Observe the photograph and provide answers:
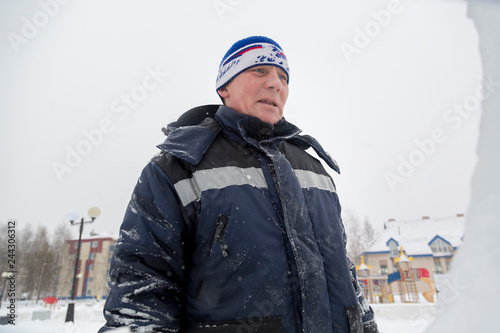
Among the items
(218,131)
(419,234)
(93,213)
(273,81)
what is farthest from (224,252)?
(419,234)

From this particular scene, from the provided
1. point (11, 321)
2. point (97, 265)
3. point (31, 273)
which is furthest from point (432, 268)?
point (97, 265)

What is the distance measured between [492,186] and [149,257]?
Answer: 3.13 metres

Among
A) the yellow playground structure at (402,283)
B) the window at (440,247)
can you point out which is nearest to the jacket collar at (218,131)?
the yellow playground structure at (402,283)

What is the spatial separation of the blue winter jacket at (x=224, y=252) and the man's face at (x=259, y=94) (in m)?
0.35

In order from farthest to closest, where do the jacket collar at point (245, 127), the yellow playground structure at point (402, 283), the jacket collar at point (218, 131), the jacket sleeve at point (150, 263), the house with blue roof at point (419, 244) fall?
the house with blue roof at point (419, 244)
the yellow playground structure at point (402, 283)
the jacket collar at point (245, 127)
the jacket collar at point (218, 131)
the jacket sleeve at point (150, 263)

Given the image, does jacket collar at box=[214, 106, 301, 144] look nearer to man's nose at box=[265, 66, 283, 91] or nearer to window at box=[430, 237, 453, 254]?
man's nose at box=[265, 66, 283, 91]

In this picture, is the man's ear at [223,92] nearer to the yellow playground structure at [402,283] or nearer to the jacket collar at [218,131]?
the jacket collar at [218,131]

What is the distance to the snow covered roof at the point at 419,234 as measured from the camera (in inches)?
1037

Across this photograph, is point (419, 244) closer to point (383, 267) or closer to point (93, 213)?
point (383, 267)

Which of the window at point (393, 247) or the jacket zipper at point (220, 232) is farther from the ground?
the jacket zipper at point (220, 232)

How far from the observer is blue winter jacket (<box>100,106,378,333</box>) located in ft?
3.50

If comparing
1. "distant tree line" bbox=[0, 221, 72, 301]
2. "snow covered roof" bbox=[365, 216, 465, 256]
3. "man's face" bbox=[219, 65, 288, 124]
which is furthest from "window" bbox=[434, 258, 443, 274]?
"distant tree line" bbox=[0, 221, 72, 301]

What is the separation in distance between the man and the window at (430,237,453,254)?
30.5m

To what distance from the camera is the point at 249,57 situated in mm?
1980
